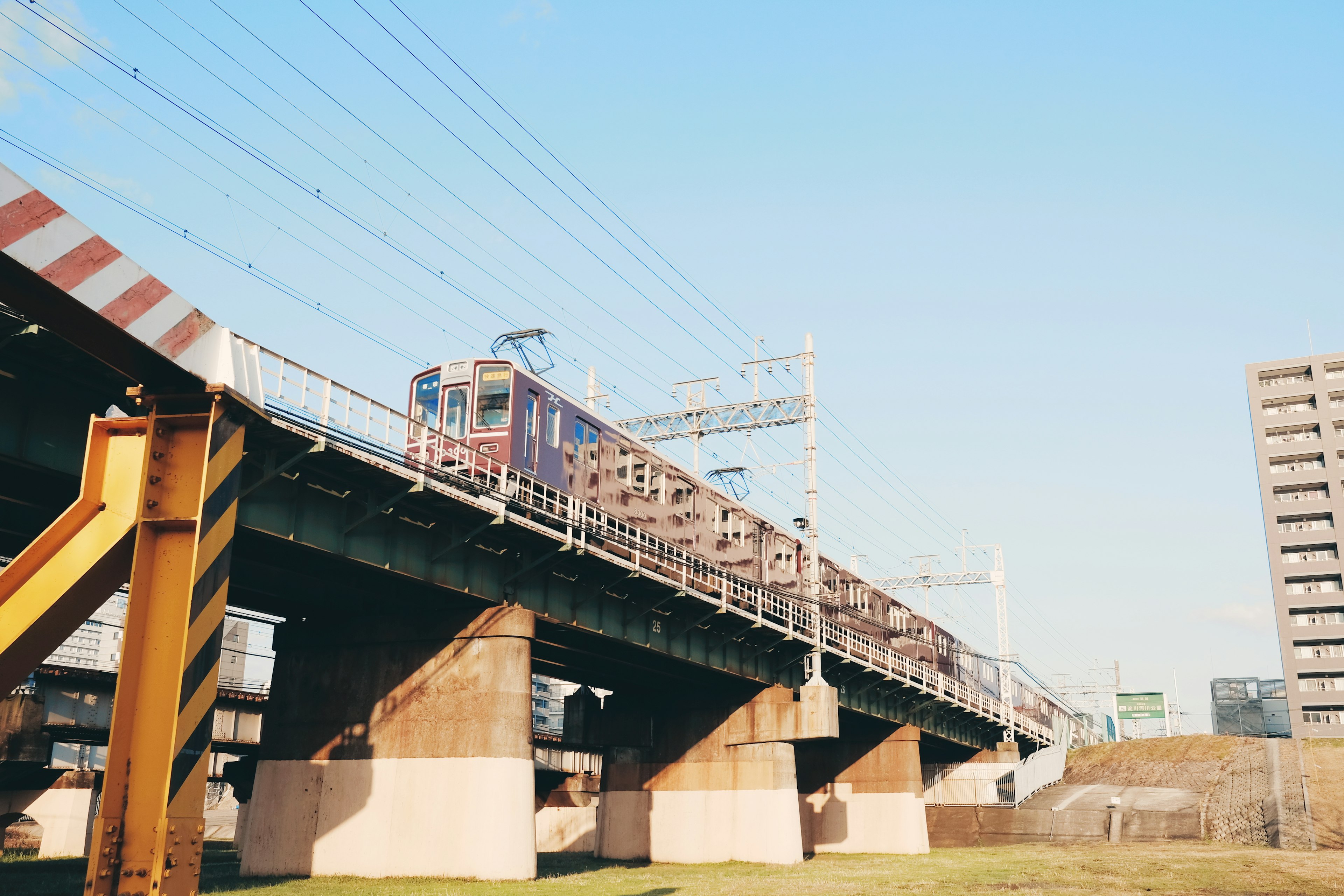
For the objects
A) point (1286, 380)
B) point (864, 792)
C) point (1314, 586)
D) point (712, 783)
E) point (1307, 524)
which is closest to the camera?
point (712, 783)

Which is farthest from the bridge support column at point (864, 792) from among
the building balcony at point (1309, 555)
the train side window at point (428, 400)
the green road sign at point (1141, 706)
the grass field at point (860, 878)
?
the green road sign at point (1141, 706)

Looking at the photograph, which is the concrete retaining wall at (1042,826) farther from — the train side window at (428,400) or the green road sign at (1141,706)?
the green road sign at (1141,706)

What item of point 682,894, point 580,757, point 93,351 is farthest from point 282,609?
point 580,757

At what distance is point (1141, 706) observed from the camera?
408 ft

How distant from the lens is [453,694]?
89.5 feet

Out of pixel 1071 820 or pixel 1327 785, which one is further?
pixel 1327 785

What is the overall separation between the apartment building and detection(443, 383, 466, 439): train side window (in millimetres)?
78026

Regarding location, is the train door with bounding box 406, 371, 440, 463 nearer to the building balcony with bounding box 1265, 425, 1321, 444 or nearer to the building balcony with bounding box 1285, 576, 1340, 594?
the building balcony with bounding box 1285, 576, 1340, 594

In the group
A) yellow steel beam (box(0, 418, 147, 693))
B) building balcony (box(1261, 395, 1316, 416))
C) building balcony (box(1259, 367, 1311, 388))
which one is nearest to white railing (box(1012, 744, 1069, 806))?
building balcony (box(1261, 395, 1316, 416))

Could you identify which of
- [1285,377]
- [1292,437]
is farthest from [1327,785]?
[1285,377]

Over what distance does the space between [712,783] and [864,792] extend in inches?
607

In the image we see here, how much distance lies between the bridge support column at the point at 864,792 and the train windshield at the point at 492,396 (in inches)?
1153

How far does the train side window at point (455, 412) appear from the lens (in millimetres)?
30172

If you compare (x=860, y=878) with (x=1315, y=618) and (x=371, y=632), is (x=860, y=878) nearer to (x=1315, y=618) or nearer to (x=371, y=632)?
(x=371, y=632)
